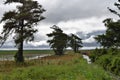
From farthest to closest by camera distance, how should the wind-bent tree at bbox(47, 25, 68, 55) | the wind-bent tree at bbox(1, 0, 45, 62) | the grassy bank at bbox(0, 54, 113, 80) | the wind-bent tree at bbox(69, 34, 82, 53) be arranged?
the wind-bent tree at bbox(69, 34, 82, 53) → the wind-bent tree at bbox(47, 25, 68, 55) → the wind-bent tree at bbox(1, 0, 45, 62) → the grassy bank at bbox(0, 54, 113, 80)

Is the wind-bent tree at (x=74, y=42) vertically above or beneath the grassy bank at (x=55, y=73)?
above

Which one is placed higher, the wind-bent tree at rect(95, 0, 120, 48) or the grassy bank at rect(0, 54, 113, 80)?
the wind-bent tree at rect(95, 0, 120, 48)

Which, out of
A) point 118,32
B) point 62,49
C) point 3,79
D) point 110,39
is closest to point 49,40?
point 62,49

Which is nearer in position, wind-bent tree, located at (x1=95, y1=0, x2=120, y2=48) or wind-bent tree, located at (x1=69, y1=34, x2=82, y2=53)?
wind-bent tree, located at (x1=95, y1=0, x2=120, y2=48)

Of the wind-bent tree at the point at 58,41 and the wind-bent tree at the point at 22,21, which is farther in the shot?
the wind-bent tree at the point at 58,41

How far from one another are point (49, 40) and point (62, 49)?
16.4 feet

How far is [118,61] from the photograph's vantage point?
42562 mm

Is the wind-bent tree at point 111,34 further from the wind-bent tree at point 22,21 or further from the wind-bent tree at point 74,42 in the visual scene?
the wind-bent tree at point 74,42

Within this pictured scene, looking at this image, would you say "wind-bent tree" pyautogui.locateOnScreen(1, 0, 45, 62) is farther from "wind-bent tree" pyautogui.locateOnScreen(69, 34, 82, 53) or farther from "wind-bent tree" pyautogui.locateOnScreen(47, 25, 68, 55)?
"wind-bent tree" pyautogui.locateOnScreen(69, 34, 82, 53)

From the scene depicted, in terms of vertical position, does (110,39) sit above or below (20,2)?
below

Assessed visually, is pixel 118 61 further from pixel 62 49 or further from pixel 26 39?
pixel 62 49

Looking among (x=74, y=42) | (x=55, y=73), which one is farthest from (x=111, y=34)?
(x=74, y=42)

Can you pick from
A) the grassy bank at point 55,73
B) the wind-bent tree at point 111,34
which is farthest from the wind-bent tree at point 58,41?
the grassy bank at point 55,73

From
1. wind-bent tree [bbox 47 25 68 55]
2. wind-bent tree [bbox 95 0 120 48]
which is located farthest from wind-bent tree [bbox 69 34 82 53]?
wind-bent tree [bbox 95 0 120 48]
